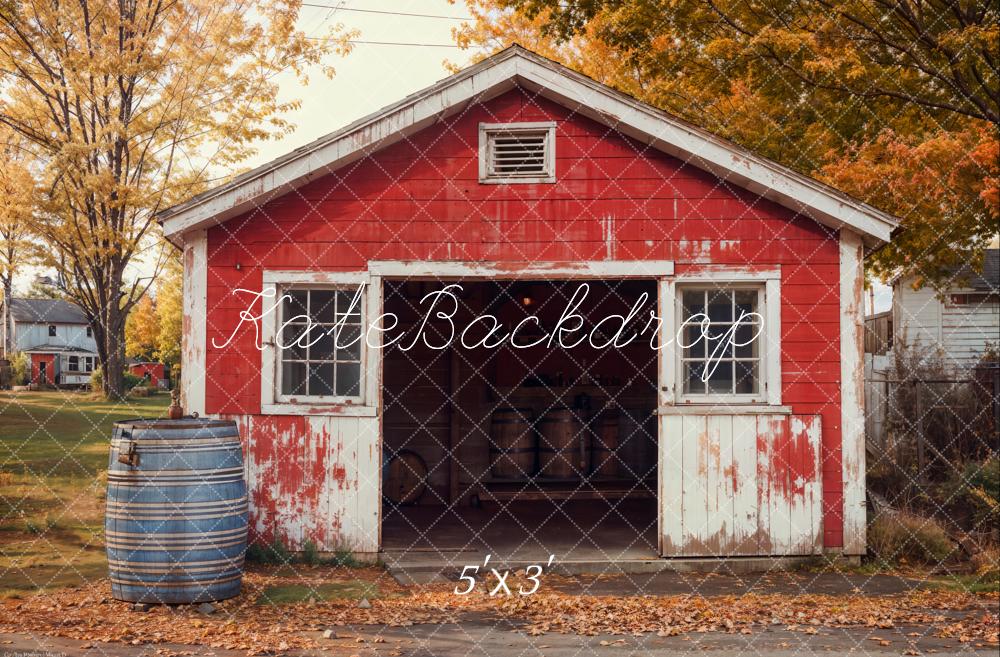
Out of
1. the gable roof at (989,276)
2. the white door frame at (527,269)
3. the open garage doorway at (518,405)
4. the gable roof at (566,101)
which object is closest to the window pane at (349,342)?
the white door frame at (527,269)

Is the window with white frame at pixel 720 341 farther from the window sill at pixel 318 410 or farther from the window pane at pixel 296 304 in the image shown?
the window pane at pixel 296 304

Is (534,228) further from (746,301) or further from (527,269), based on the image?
(746,301)

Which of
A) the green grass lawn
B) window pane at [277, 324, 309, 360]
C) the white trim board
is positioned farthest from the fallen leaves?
the white trim board

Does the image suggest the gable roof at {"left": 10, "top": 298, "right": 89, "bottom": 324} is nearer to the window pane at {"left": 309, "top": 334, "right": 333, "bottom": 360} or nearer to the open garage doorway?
the open garage doorway

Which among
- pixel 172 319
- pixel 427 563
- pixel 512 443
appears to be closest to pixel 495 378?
pixel 512 443

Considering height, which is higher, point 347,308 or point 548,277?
point 548,277

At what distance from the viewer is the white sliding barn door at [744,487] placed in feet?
28.3

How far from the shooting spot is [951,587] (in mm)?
7770

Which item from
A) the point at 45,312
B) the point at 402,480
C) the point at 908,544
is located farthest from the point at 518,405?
the point at 45,312

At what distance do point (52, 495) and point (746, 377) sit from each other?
952 centimetres

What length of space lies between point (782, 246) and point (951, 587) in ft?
10.8

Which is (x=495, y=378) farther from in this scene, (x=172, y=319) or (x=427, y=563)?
(x=172, y=319)

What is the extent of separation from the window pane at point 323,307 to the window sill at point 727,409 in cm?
325

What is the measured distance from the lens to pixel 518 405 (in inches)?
491
